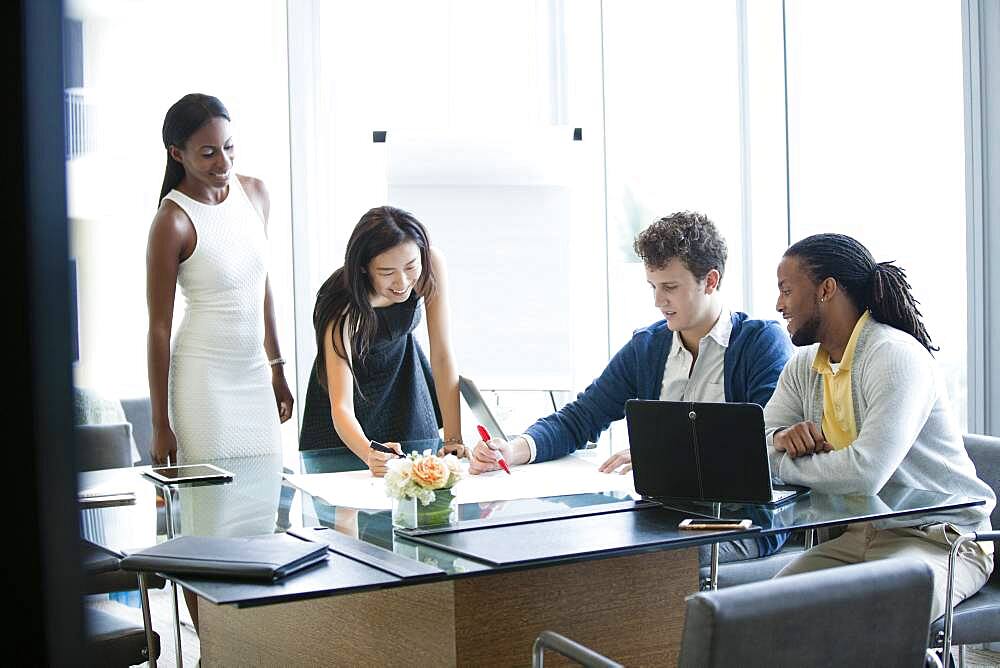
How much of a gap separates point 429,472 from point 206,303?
1338 millimetres

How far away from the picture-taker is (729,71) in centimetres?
456

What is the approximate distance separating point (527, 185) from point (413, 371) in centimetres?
129

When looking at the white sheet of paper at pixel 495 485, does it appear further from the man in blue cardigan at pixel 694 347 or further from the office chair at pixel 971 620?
the office chair at pixel 971 620

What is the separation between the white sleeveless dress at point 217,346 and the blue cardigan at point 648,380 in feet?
2.69

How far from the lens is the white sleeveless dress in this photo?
2873 mm

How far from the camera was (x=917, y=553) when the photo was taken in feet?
7.09

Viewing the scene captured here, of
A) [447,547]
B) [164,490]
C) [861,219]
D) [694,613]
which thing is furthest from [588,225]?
[694,613]

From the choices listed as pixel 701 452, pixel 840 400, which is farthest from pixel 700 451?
pixel 840 400

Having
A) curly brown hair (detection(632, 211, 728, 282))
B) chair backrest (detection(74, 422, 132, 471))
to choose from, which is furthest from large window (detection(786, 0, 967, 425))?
chair backrest (detection(74, 422, 132, 471))

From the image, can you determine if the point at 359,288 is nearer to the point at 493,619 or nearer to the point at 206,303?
the point at 206,303

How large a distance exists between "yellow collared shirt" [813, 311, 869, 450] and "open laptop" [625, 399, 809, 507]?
33 cm

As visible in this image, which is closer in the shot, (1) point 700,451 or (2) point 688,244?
(1) point 700,451

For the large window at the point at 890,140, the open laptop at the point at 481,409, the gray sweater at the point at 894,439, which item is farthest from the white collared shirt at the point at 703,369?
the large window at the point at 890,140

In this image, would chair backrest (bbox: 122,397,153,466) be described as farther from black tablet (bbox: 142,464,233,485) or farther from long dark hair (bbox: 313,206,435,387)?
black tablet (bbox: 142,464,233,485)
